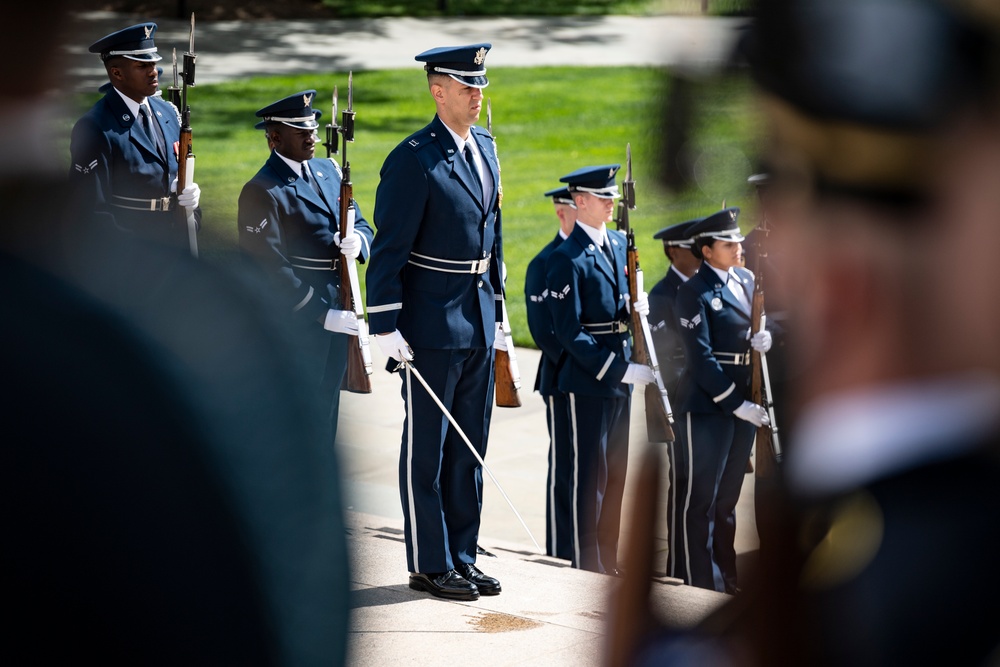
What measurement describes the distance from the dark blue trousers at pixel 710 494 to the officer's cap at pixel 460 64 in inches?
82.9

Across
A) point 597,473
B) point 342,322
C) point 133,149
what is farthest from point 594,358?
point 133,149

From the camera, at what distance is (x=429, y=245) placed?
223 inches

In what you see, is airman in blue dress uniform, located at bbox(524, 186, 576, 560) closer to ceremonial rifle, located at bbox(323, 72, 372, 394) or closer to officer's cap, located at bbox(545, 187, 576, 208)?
officer's cap, located at bbox(545, 187, 576, 208)

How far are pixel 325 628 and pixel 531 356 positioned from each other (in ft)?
32.1

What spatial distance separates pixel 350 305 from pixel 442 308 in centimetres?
146

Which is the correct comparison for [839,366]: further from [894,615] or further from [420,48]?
[420,48]

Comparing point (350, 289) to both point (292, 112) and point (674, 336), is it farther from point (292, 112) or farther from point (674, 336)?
point (674, 336)

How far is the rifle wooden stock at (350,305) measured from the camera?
677cm

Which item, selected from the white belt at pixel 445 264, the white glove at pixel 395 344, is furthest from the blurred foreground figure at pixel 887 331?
the white belt at pixel 445 264

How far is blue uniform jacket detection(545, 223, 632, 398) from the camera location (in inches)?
262

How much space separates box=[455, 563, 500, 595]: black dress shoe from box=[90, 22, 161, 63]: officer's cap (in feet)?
10.5

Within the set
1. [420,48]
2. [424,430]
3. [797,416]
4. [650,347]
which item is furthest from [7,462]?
[420,48]

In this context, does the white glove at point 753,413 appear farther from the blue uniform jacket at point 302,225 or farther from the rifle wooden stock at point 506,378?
the blue uniform jacket at point 302,225

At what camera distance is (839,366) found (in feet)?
2.84
